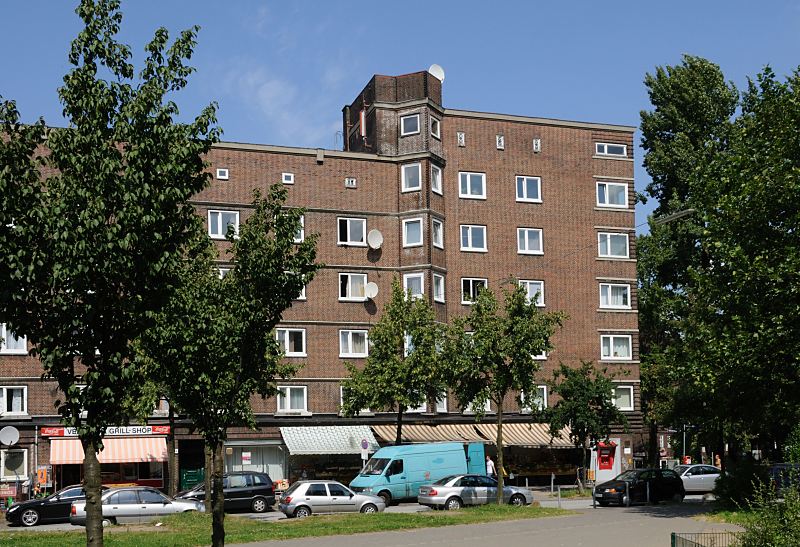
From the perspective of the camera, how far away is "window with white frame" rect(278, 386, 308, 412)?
2088 inches

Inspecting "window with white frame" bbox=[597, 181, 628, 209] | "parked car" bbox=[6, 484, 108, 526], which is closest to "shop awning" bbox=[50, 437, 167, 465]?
"parked car" bbox=[6, 484, 108, 526]

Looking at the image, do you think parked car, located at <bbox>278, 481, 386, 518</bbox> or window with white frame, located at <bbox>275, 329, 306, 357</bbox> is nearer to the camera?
parked car, located at <bbox>278, 481, 386, 518</bbox>

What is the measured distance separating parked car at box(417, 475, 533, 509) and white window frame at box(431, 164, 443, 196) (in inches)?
786

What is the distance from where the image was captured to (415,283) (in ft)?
182

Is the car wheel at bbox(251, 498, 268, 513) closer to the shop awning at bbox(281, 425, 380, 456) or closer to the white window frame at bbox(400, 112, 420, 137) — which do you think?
the shop awning at bbox(281, 425, 380, 456)

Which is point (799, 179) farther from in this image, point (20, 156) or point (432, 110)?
point (432, 110)

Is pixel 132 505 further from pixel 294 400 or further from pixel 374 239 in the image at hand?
pixel 374 239

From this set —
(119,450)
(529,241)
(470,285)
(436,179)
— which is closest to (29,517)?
(119,450)

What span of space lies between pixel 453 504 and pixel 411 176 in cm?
2175

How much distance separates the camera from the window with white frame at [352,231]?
5503 centimetres

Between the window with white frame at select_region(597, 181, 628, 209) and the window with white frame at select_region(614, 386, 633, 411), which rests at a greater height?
the window with white frame at select_region(597, 181, 628, 209)

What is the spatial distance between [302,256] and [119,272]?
9.06 metres

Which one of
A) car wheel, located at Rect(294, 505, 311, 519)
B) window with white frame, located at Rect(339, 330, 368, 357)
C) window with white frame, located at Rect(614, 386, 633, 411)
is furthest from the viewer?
window with white frame, located at Rect(614, 386, 633, 411)

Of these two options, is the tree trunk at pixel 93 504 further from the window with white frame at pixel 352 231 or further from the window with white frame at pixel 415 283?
the window with white frame at pixel 415 283
